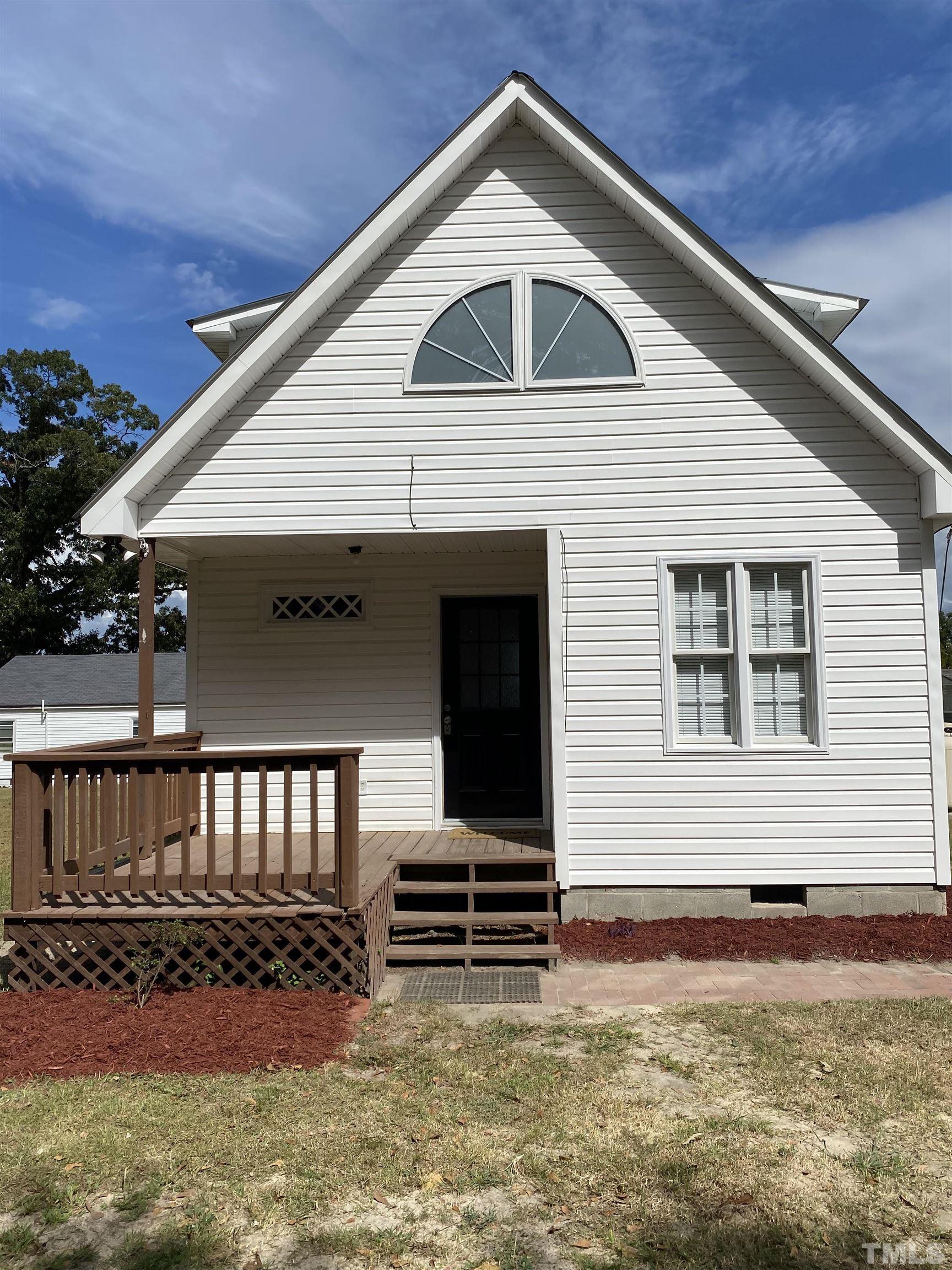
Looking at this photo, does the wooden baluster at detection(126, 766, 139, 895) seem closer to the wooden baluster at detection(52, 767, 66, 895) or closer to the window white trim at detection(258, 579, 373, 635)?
the wooden baluster at detection(52, 767, 66, 895)

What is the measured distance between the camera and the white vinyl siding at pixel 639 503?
6480mm

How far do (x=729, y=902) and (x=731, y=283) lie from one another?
195 inches

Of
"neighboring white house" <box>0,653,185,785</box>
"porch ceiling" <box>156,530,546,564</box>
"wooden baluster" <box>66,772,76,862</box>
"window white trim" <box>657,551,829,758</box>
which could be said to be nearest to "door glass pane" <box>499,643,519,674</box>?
"porch ceiling" <box>156,530,546,564</box>

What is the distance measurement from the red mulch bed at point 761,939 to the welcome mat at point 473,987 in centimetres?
63

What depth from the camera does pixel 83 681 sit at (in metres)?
26.1

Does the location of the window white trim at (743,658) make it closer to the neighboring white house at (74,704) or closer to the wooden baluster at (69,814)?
the wooden baluster at (69,814)

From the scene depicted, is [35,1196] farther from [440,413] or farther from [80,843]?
[440,413]

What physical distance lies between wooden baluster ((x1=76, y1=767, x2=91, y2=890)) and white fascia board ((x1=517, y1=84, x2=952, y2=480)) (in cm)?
599

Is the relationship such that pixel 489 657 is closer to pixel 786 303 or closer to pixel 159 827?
pixel 159 827

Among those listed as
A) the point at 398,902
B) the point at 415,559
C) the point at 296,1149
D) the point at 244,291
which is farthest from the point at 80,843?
the point at 244,291

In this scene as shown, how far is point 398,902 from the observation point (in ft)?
21.5

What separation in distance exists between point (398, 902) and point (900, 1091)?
382 cm

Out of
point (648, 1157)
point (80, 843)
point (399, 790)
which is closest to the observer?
point (648, 1157)

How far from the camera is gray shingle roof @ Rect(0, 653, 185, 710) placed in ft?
83.4
